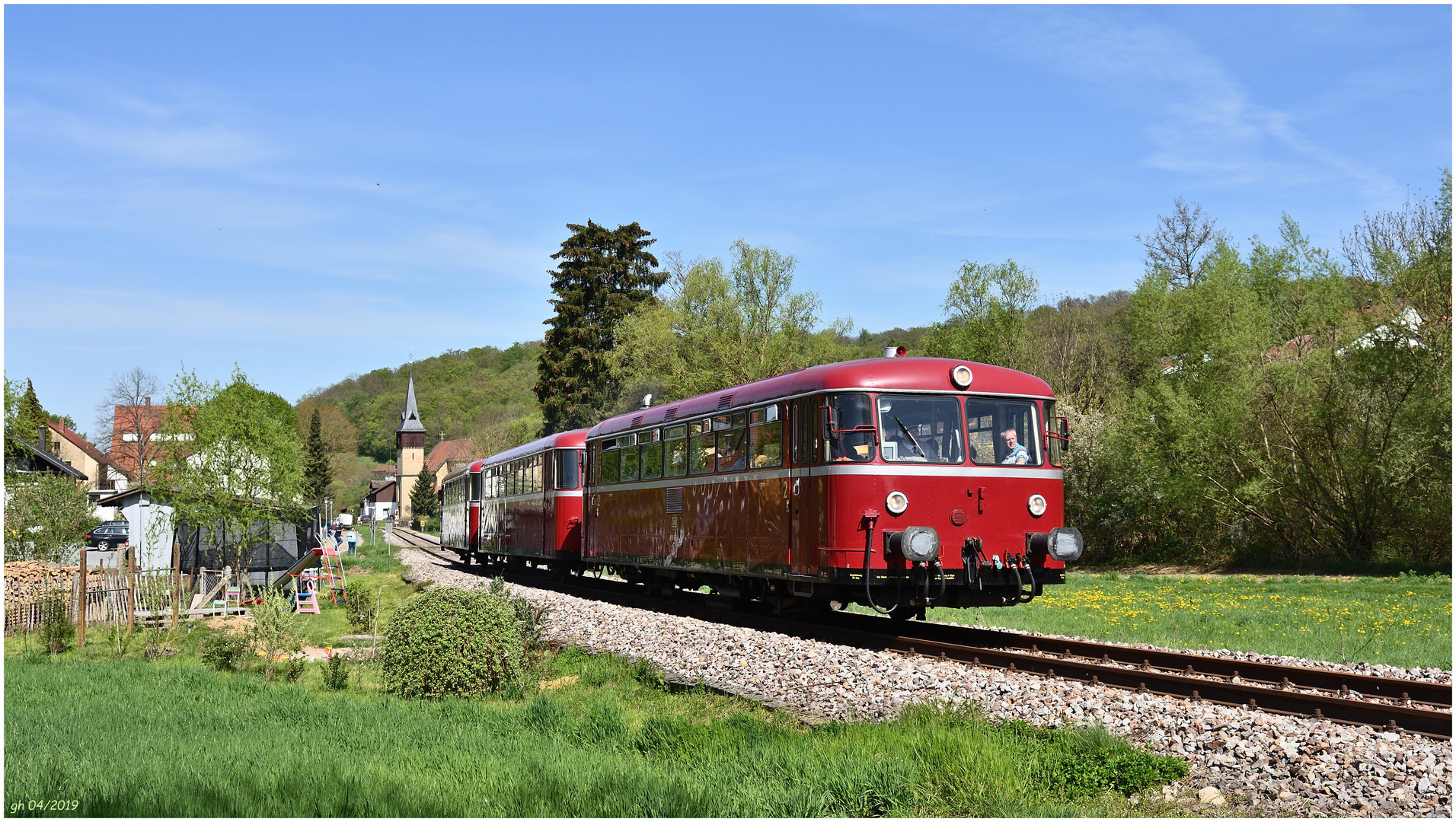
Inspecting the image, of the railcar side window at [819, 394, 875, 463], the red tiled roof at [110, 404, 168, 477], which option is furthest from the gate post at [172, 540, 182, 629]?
the red tiled roof at [110, 404, 168, 477]

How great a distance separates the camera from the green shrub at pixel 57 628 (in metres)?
16.9

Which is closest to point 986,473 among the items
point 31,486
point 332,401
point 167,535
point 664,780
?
point 664,780

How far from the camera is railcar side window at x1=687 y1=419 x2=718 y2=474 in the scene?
15961mm

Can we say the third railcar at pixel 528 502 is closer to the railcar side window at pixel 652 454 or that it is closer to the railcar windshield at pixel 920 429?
the railcar side window at pixel 652 454

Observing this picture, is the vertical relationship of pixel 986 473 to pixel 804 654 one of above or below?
above

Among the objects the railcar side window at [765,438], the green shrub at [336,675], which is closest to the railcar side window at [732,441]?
the railcar side window at [765,438]

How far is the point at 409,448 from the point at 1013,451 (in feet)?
380

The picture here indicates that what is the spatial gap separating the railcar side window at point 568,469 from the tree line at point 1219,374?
7.86m

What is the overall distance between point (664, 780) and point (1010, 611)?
12.4 m

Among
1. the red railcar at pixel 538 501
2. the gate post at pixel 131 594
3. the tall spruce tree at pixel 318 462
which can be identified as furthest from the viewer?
the tall spruce tree at pixel 318 462

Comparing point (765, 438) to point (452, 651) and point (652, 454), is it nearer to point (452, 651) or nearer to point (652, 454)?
point (652, 454)

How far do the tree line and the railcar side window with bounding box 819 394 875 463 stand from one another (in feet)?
20.2

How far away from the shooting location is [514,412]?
96.6 meters

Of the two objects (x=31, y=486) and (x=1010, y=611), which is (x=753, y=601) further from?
(x=31, y=486)
